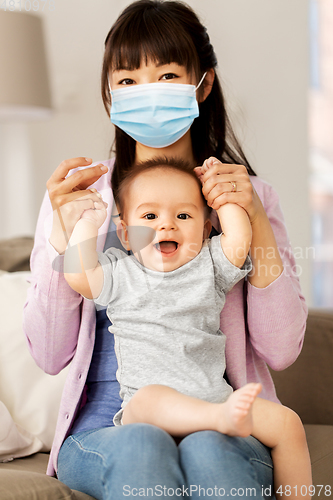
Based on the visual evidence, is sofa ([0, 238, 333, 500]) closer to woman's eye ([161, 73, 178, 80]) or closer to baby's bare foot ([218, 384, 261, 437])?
baby's bare foot ([218, 384, 261, 437])

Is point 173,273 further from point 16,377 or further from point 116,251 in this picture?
point 16,377

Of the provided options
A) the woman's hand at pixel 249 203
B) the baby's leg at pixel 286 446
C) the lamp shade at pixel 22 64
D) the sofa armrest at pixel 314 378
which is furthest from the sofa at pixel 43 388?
the lamp shade at pixel 22 64

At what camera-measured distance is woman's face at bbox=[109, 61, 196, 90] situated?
1033 mm

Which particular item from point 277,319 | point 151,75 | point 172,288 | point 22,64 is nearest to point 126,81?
point 151,75

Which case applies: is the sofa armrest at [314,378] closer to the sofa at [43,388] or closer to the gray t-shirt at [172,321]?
the sofa at [43,388]

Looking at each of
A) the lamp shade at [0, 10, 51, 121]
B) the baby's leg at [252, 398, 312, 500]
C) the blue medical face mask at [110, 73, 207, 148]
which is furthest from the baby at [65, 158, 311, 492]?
the lamp shade at [0, 10, 51, 121]

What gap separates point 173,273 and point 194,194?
16cm

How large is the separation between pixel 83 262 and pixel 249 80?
1.69m

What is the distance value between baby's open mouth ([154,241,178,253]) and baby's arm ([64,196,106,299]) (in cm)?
11

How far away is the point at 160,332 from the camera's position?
890mm

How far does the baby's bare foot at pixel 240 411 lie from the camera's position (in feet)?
2.27

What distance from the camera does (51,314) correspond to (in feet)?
3.28

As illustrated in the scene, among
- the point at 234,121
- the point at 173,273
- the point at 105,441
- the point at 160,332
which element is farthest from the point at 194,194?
the point at 234,121

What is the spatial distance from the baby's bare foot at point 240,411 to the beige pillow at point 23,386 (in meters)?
0.65
